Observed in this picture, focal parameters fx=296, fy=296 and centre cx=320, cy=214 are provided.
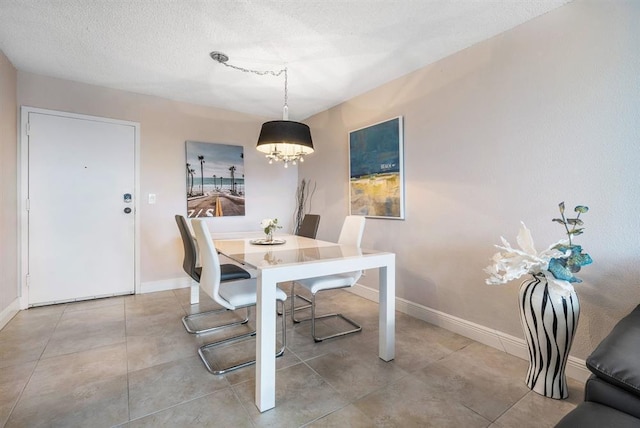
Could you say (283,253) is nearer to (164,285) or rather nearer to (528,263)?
(528,263)

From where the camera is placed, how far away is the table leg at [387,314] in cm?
201

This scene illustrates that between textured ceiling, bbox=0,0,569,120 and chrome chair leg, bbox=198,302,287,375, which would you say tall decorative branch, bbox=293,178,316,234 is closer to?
textured ceiling, bbox=0,0,569,120

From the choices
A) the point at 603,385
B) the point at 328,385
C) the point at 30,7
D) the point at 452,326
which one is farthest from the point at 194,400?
the point at 30,7

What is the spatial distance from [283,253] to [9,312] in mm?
2693

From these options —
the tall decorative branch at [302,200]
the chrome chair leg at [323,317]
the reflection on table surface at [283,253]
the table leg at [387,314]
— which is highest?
the tall decorative branch at [302,200]

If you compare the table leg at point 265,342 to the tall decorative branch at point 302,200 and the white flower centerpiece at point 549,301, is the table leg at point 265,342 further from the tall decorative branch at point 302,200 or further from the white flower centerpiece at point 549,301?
the tall decorative branch at point 302,200

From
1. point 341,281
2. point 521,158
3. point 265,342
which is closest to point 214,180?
point 341,281

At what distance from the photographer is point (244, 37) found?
2.24 metres

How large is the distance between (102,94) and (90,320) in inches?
92.8

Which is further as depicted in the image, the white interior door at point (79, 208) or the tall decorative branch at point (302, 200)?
the tall decorative branch at point (302, 200)

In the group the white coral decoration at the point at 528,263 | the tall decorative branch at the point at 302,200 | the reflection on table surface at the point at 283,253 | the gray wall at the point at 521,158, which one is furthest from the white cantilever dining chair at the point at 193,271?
the white coral decoration at the point at 528,263

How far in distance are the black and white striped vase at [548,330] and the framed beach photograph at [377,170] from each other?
140 cm

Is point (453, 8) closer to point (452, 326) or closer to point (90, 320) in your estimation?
point (452, 326)

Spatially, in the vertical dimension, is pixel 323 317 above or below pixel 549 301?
below
